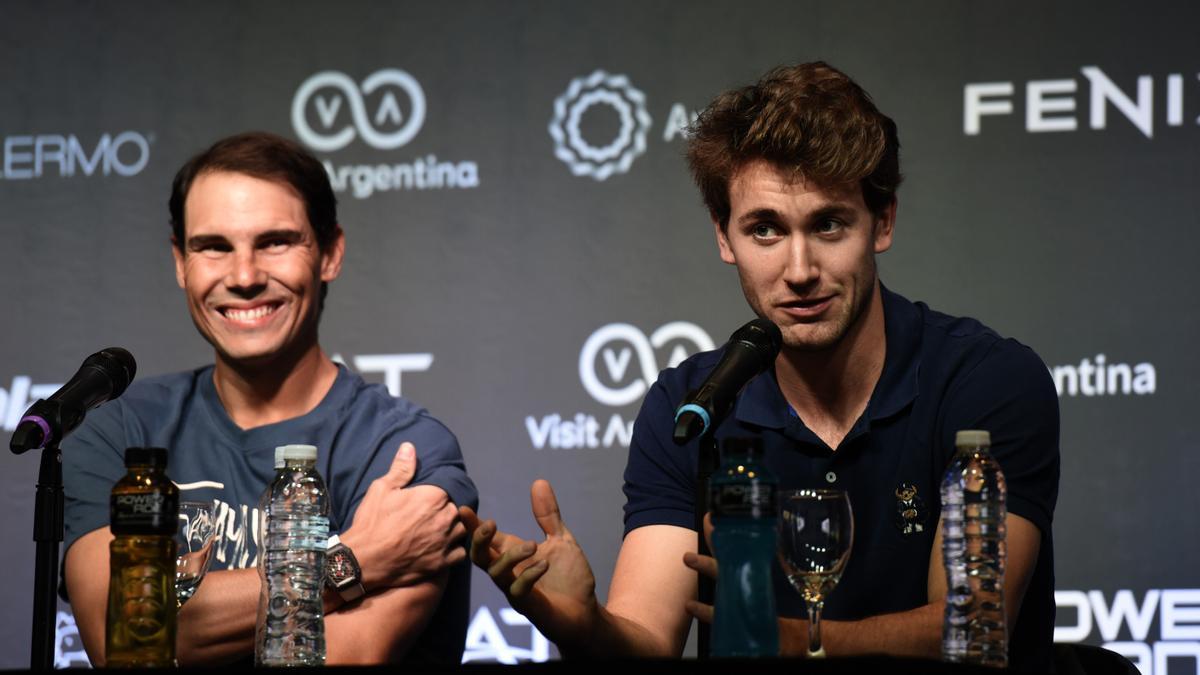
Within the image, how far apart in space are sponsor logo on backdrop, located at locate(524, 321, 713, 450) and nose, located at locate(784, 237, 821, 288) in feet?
4.79

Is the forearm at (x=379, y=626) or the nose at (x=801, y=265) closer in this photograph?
the nose at (x=801, y=265)

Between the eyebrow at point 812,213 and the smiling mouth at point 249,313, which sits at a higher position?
the eyebrow at point 812,213

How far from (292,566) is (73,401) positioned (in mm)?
447

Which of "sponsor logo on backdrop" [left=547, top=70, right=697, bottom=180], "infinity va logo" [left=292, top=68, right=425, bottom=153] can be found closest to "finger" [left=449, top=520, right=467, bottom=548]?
"sponsor logo on backdrop" [left=547, top=70, right=697, bottom=180]

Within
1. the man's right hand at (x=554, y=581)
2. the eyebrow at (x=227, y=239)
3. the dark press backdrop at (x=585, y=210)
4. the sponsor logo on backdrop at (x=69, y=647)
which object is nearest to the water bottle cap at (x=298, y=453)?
the man's right hand at (x=554, y=581)

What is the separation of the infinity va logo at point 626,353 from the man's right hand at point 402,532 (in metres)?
1.23

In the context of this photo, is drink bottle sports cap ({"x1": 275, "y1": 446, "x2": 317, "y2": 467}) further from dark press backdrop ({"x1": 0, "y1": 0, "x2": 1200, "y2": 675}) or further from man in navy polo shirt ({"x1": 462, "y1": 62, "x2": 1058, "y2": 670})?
dark press backdrop ({"x1": 0, "y1": 0, "x2": 1200, "y2": 675})

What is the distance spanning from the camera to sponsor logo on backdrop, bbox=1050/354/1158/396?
3855 mm

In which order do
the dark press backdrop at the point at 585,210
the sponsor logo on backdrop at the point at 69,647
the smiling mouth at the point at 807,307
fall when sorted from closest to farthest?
the smiling mouth at the point at 807,307 < the dark press backdrop at the point at 585,210 < the sponsor logo on backdrop at the point at 69,647

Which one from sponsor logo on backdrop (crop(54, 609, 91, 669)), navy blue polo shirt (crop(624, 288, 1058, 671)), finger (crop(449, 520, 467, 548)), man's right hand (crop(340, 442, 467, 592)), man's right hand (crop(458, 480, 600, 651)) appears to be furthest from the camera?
sponsor logo on backdrop (crop(54, 609, 91, 669))

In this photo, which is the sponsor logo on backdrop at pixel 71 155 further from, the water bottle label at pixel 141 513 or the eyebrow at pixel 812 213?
the water bottle label at pixel 141 513

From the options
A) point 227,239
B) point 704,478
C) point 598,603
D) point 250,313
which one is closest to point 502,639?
point 250,313

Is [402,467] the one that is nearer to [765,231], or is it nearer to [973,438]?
[765,231]

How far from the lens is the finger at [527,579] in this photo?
2.04m
